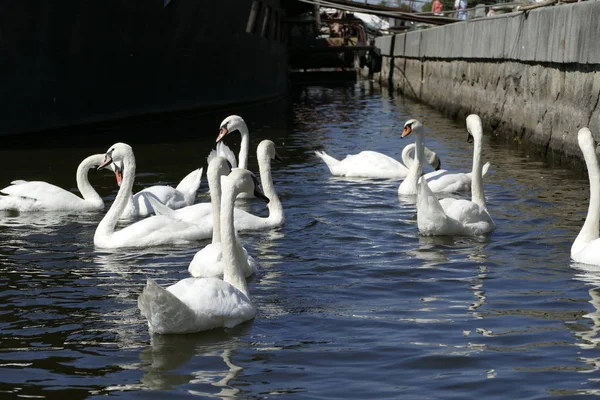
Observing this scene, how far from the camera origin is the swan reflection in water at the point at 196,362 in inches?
220

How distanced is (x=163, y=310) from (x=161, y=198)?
5.46 m

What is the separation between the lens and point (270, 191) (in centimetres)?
1074

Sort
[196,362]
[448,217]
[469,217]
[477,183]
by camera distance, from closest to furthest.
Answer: [196,362] < [448,217] < [469,217] < [477,183]

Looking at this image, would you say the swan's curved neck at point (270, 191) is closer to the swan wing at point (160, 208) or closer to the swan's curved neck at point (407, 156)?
the swan wing at point (160, 208)

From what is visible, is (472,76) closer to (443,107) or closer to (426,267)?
(443,107)

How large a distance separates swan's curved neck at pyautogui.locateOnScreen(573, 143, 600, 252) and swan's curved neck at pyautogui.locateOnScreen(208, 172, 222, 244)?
2.90 m

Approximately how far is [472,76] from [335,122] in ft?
11.4

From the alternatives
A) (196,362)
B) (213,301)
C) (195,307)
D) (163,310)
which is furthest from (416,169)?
(196,362)

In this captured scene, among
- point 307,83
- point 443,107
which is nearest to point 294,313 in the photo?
point 443,107

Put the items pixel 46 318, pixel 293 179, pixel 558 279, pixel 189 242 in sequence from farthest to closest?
pixel 293 179 → pixel 189 242 → pixel 558 279 → pixel 46 318

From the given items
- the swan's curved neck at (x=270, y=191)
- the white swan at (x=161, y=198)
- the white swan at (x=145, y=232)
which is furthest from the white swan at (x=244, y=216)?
the white swan at (x=161, y=198)

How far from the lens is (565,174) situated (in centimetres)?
1352

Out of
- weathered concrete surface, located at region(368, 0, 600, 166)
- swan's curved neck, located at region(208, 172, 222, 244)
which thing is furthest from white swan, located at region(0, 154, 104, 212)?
weathered concrete surface, located at region(368, 0, 600, 166)

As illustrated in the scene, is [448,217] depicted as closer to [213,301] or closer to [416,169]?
[416,169]
